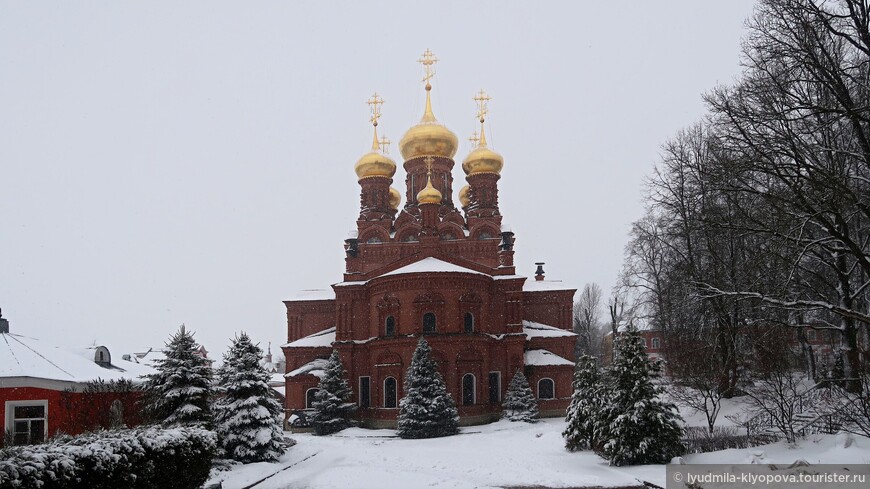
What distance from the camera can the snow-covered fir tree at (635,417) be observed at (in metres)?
15.7

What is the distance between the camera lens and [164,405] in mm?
15914

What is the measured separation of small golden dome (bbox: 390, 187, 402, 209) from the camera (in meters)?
44.3

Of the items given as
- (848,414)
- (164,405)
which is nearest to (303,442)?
(164,405)

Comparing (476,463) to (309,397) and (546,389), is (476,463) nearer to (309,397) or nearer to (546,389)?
(546,389)

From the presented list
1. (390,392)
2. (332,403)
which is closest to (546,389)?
(390,392)

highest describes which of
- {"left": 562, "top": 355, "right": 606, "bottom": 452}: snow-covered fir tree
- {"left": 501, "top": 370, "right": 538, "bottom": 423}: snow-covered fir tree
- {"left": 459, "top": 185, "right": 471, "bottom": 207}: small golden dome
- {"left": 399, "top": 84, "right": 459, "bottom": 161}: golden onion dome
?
{"left": 399, "top": 84, "right": 459, "bottom": 161}: golden onion dome

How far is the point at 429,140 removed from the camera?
40.1 m

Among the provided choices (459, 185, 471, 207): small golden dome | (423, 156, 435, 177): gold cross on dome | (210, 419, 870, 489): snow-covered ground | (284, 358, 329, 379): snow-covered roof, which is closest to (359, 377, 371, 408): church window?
(284, 358, 329, 379): snow-covered roof

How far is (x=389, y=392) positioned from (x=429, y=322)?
12.3 feet

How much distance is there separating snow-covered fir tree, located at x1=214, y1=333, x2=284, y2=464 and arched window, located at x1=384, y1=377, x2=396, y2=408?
455 inches

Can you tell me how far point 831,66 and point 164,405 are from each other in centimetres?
1544

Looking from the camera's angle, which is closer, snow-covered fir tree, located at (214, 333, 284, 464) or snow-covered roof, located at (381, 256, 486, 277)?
snow-covered fir tree, located at (214, 333, 284, 464)

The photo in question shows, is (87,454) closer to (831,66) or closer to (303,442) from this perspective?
(831,66)

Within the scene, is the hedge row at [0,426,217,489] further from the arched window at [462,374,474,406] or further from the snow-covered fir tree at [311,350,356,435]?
the arched window at [462,374,474,406]
